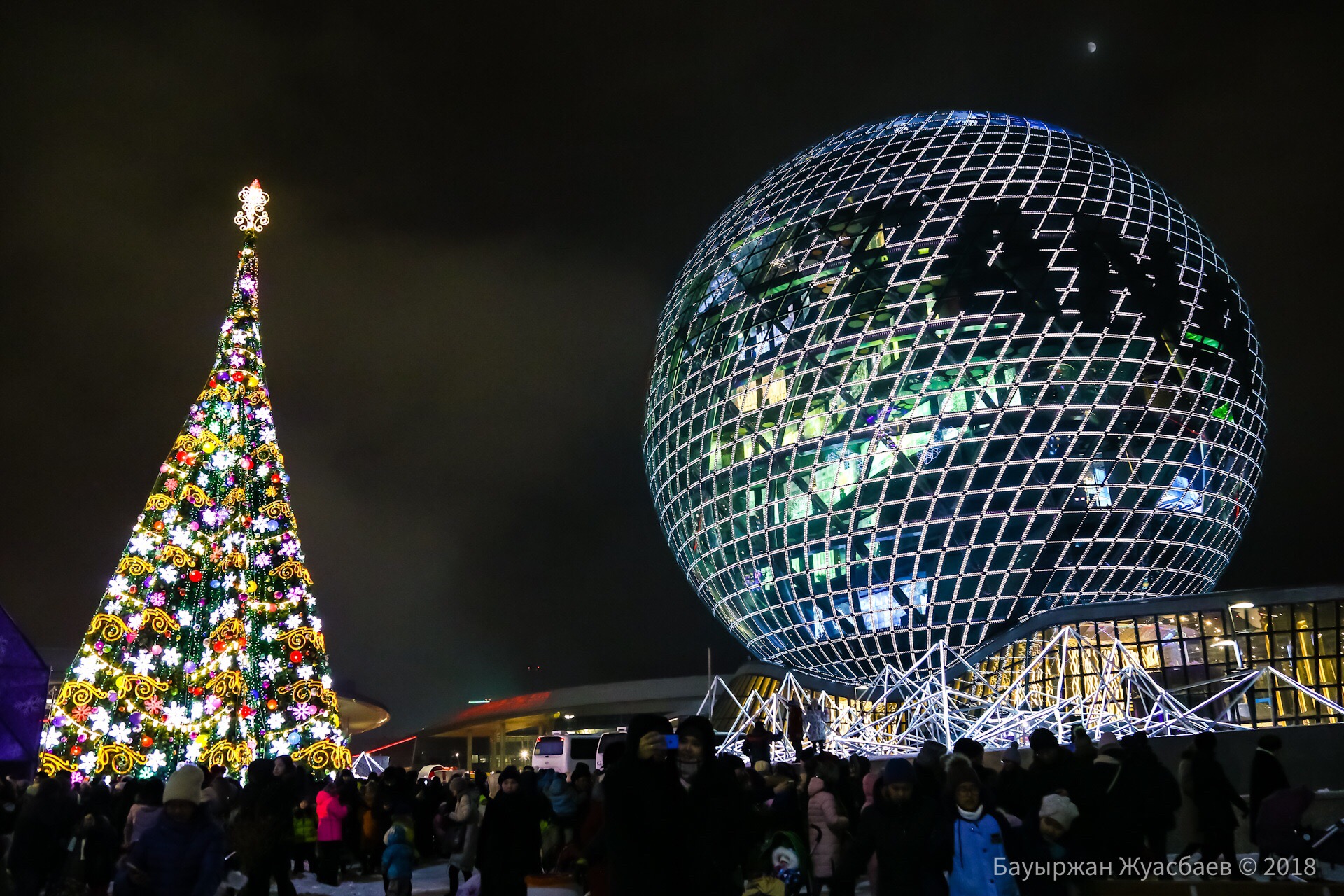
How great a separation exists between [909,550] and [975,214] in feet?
32.7

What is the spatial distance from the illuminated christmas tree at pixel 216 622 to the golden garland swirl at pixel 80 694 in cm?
5

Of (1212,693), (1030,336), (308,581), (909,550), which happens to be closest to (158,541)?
(308,581)

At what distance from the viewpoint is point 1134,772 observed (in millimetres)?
7930

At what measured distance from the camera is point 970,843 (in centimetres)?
611

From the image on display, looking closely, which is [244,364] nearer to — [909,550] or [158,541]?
[158,541]

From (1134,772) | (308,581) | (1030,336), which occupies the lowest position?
(1134,772)

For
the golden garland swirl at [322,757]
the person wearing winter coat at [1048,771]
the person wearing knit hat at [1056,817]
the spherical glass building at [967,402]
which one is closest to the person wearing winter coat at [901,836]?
the person wearing knit hat at [1056,817]

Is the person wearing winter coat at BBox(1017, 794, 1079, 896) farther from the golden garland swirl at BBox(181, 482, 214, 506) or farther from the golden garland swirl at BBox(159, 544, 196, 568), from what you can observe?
the golden garland swirl at BBox(181, 482, 214, 506)

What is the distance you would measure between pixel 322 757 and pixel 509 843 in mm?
12597

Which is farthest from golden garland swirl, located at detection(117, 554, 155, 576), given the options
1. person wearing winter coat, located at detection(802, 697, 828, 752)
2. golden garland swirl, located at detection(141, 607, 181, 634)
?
person wearing winter coat, located at detection(802, 697, 828, 752)

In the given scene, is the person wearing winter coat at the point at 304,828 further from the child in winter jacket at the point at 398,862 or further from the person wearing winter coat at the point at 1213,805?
the person wearing winter coat at the point at 1213,805

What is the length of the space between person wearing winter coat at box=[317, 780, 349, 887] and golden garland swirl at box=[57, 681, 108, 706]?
6224 millimetres

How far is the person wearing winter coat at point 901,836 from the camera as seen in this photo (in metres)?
6.20

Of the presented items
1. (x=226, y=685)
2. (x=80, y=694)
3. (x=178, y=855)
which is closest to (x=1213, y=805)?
(x=178, y=855)
